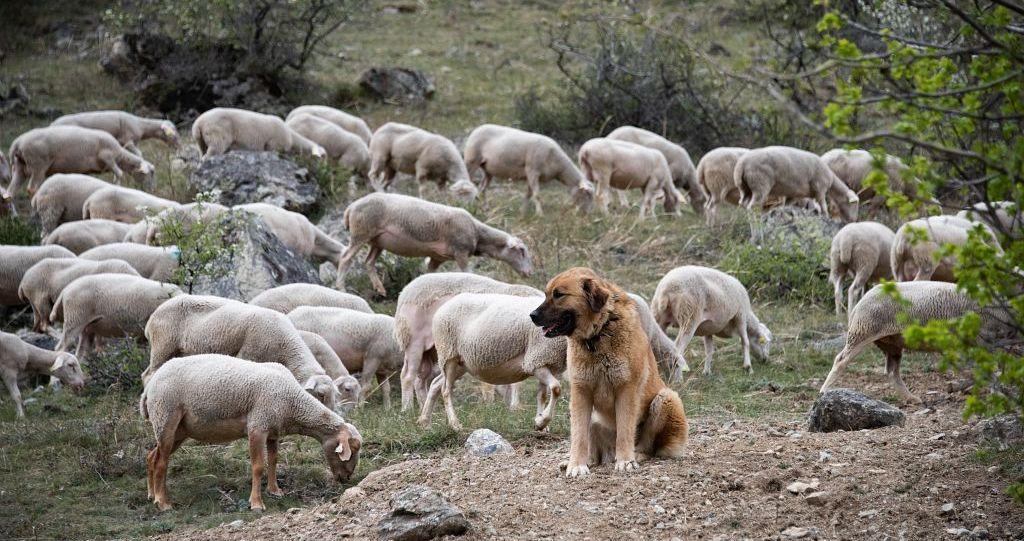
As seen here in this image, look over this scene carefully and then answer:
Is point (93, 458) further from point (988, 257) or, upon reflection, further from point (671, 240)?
point (671, 240)

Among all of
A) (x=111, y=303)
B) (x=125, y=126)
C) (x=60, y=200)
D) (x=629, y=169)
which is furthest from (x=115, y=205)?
(x=629, y=169)

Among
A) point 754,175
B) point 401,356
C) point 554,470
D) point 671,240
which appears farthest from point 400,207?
point 554,470

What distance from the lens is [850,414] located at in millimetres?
8312

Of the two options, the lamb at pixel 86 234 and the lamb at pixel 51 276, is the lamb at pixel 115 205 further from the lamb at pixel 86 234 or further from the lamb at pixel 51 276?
the lamb at pixel 51 276

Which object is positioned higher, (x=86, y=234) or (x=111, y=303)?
(x=111, y=303)

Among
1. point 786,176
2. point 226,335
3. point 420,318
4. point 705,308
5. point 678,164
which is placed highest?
point 226,335

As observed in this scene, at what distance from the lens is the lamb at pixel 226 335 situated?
33.0 ft

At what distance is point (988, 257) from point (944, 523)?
217 cm

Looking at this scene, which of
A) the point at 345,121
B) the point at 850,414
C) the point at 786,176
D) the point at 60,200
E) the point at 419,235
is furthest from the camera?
the point at 345,121

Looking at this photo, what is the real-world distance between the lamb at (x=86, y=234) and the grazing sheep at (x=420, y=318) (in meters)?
6.23

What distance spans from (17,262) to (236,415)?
7441 millimetres

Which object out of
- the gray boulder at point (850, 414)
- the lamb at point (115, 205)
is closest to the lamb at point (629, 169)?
the lamb at point (115, 205)

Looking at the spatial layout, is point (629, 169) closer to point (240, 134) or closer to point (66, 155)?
point (240, 134)

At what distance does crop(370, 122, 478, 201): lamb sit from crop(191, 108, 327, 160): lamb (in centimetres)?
104
